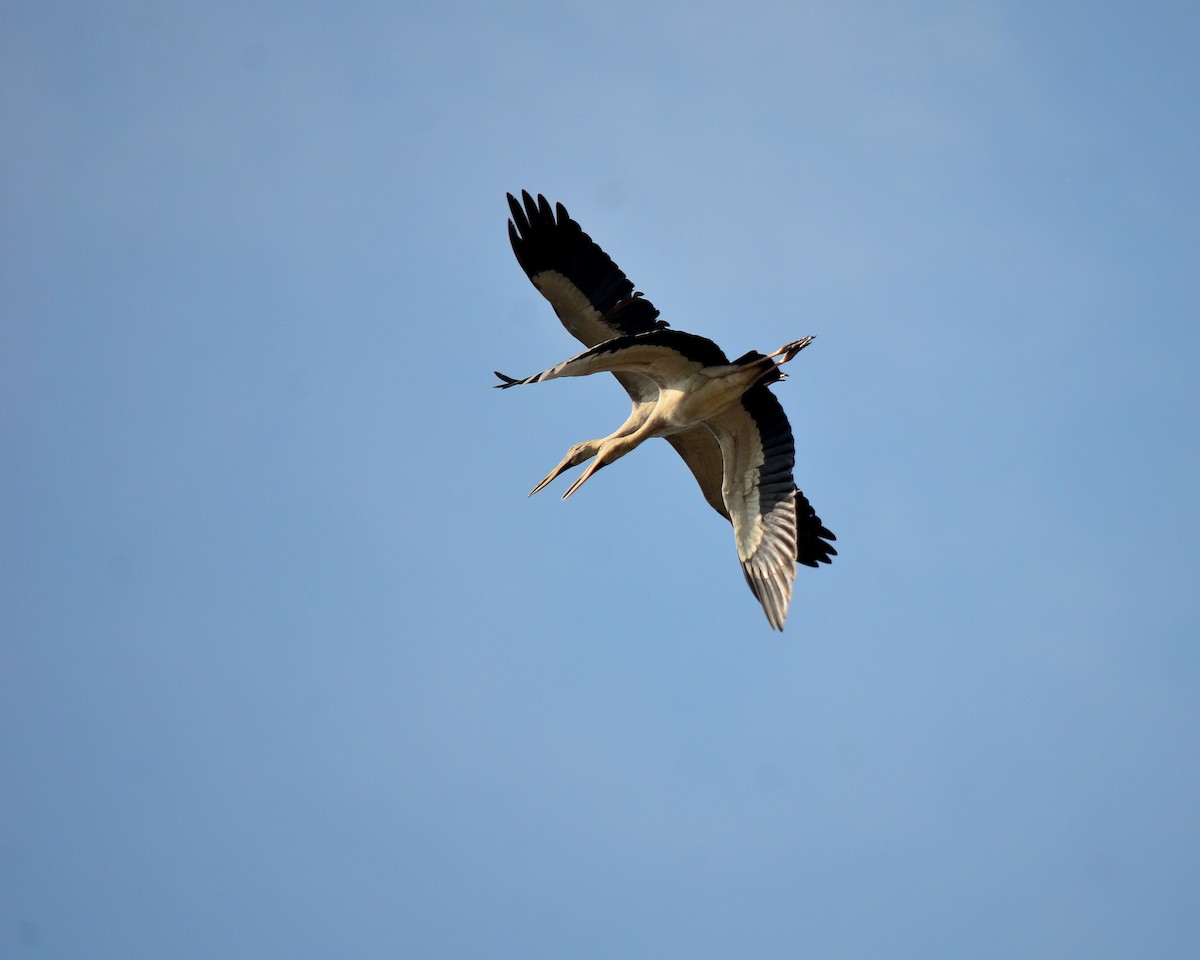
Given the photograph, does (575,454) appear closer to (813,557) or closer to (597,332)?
(597,332)

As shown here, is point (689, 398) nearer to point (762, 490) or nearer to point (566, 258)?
point (762, 490)

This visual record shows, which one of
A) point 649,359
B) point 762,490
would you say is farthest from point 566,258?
point 762,490

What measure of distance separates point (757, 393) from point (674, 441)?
2534 mm

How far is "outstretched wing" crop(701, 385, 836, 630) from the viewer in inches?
636

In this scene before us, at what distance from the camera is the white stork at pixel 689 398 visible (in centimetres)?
1609

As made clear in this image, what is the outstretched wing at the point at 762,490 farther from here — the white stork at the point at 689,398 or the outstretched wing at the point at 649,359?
the outstretched wing at the point at 649,359

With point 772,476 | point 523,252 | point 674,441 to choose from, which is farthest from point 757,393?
point 523,252

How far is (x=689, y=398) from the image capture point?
16562mm

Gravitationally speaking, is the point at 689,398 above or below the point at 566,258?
below

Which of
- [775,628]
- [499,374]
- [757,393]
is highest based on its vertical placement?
[757,393]

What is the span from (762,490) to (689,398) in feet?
4.52

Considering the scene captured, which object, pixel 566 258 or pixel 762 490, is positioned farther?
pixel 566 258

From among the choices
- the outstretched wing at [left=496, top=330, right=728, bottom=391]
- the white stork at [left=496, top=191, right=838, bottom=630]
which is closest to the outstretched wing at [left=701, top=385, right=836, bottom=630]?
the white stork at [left=496, top=191, right=838, bottom=630]

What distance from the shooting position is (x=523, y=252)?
1817cm
